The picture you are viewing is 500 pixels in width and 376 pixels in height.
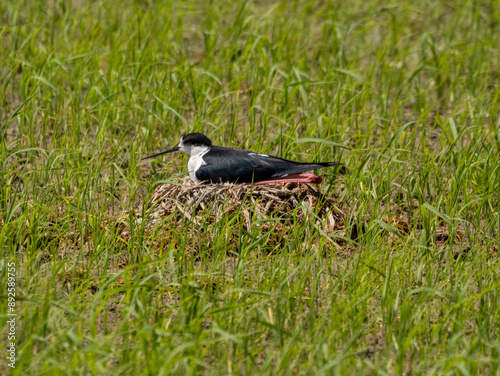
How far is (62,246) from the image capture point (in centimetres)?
467

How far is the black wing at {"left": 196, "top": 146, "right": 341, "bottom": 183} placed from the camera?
508cm

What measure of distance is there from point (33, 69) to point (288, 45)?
2.43 m

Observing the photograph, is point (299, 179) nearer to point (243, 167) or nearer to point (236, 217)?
point (243, 167)

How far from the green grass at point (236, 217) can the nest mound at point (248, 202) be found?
147 mm

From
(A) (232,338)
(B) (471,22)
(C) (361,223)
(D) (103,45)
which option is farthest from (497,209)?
(D) (103,45)

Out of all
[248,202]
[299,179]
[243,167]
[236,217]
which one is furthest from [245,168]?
[236,217]

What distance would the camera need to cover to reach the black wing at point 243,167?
508cm

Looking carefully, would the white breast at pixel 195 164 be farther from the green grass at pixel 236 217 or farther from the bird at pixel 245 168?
the green grass at pixel 236 217

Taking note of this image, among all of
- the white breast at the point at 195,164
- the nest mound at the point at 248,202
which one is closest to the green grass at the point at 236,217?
the nest mound at the point at 248,202

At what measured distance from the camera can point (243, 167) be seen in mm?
5125

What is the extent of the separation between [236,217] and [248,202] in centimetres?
44

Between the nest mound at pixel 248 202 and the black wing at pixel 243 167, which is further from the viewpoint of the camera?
the black wing at pixel 243 167

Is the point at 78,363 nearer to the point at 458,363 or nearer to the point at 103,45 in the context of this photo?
the point at 458,363

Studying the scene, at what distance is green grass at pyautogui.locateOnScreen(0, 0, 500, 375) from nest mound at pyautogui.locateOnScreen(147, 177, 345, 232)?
0.48 feet
